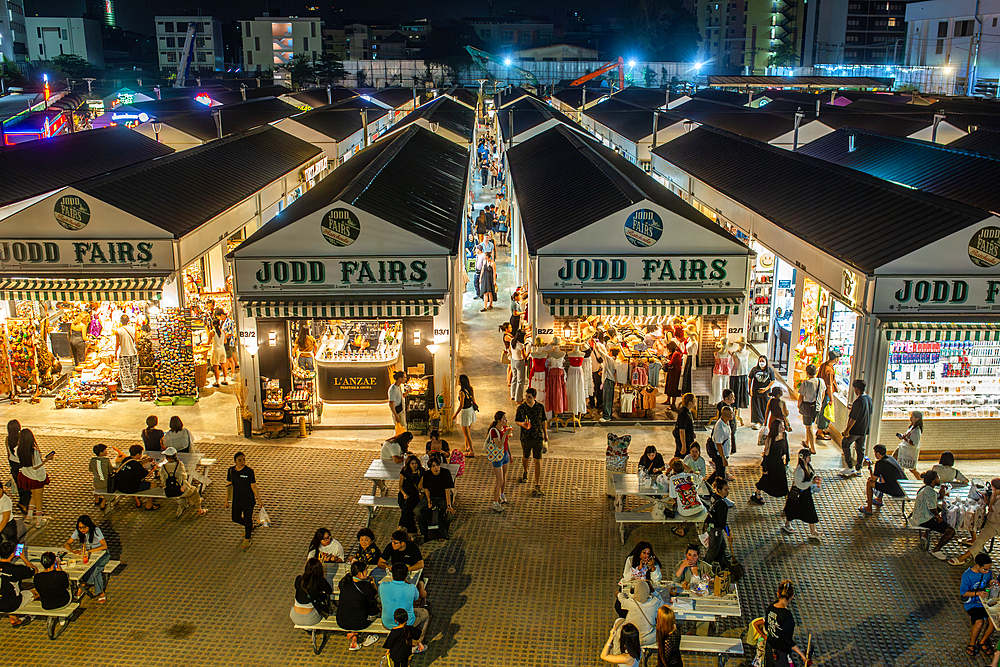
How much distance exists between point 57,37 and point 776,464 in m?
135

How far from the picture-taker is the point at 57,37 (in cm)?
12194

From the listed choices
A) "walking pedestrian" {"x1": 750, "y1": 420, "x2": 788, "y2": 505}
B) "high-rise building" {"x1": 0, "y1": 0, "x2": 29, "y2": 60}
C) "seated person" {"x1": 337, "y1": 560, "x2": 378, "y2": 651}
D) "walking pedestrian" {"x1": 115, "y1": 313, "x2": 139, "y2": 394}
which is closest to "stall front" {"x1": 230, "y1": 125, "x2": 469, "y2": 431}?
"walking pedestrian" {"x1": 115, "y1": 313, "x2": 139, "y2": 394}

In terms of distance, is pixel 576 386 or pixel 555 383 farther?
pixel 576 386

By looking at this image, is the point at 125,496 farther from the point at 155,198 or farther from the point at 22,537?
the point at 155,198

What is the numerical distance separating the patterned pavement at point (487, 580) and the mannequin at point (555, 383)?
6.58ft

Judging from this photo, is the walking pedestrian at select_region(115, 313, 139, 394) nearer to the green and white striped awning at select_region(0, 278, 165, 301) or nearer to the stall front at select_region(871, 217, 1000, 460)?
the green and white striped awning at select_region(0, 278, 165, 301)

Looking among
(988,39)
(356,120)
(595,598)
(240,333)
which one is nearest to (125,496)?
(240,333)

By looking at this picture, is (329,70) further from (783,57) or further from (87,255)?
(87,255)

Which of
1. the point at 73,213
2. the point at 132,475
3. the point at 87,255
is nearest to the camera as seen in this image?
the point at 132,475

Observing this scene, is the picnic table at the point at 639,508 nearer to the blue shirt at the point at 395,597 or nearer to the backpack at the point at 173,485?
the blue shirt at the point at 395,597

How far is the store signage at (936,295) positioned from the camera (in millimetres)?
13055

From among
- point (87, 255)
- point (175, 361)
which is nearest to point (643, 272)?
point (175, 361)

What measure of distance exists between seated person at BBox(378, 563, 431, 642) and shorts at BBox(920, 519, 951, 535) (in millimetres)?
6631

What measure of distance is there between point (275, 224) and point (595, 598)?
29.9 feet
